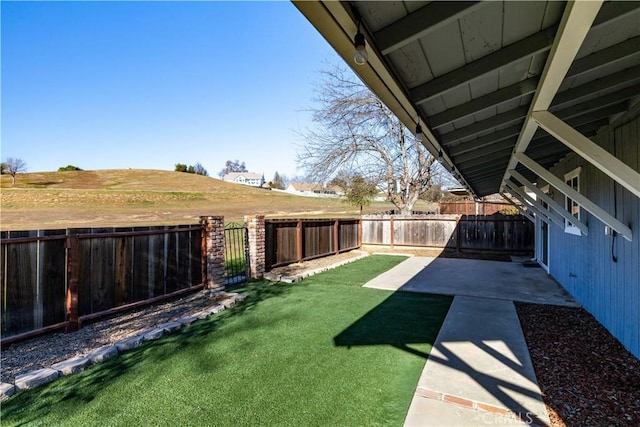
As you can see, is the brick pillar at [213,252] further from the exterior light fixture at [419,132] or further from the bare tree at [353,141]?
the bare tree at [353,141]

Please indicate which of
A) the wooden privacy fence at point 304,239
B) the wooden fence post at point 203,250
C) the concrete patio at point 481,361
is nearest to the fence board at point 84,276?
the wooden fence post at point 203,250

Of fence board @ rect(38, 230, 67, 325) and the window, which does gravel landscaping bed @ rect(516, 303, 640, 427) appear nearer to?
the window

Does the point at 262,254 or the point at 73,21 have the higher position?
the point at 73,21

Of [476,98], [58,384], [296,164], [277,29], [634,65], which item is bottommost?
[58,384]

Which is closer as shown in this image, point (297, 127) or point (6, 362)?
point (6, 362)

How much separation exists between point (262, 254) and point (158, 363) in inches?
176

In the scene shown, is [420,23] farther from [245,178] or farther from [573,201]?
[245,178]

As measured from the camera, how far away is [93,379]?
2992 millimetres

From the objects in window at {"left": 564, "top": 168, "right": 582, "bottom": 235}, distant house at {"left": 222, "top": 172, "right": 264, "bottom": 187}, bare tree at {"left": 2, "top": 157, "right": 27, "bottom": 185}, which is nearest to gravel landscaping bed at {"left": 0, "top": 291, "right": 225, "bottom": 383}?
window at {"left": 564, "top": 168, "right": 582, "bottom": 235}

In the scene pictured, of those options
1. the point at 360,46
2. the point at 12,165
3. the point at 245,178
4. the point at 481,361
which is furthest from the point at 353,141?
the point at 245,178

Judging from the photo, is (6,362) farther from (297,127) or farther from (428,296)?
(297,127)

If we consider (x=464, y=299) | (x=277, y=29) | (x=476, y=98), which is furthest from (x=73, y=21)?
(x=464, y=299)

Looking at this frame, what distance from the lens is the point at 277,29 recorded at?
6883 mm

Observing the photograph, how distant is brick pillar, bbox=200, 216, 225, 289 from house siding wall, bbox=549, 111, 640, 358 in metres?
6.18
